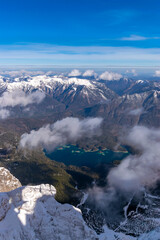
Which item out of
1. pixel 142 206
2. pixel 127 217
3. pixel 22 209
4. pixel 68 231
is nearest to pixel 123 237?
pixel 127 217

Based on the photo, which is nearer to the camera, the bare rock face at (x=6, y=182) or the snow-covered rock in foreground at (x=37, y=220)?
the snow-covered rock in foreground at (x=37, y=220)

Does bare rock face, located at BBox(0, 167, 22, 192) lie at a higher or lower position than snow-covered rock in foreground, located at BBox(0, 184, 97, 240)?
lower

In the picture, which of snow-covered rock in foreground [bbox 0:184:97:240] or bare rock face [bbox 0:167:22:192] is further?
bare rock face [bbox 0:167:22:192]

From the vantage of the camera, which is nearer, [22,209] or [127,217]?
[22,209]

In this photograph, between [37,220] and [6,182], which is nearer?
[37,220]

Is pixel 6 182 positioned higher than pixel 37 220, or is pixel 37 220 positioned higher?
pixel 37 220

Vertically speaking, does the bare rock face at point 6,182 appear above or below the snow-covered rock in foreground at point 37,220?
below

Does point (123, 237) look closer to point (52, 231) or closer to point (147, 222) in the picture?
Result: point (147, 222)

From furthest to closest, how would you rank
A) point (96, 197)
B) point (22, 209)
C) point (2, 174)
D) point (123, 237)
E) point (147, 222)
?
point (96, 197)
point (147, 222)
point (2, 174)
point (123, 237)
point (22, 209)
